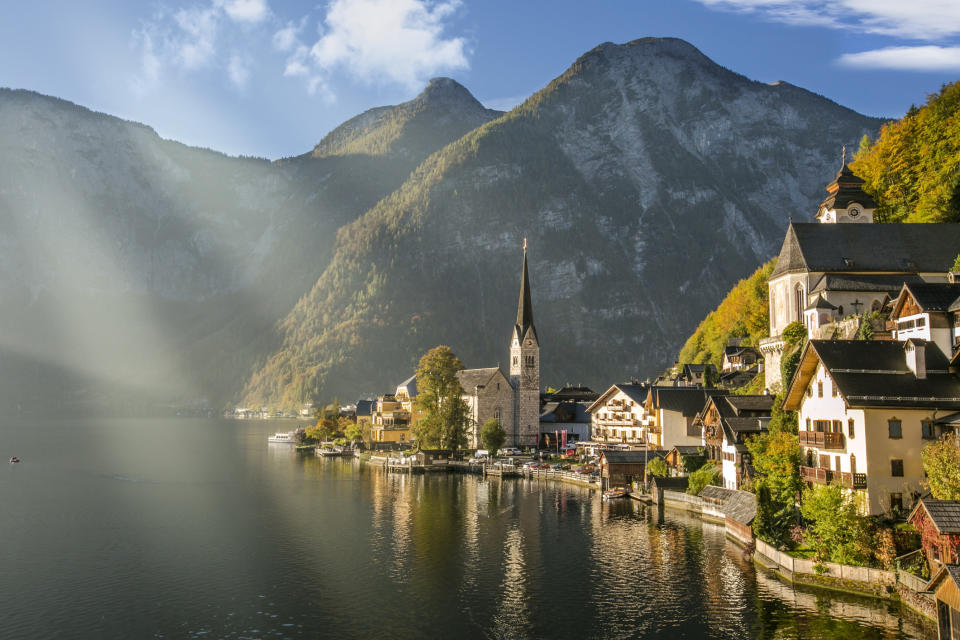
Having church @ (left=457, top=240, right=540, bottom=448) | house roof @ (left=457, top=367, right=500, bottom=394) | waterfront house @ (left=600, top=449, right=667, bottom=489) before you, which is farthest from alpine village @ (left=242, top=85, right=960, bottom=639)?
house roof @ (left=457, top=367, right=500, bottom=394)

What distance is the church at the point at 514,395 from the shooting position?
123438 mm

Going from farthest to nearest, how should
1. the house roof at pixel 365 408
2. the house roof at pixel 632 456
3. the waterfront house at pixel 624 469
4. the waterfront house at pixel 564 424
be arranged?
the house roof at pixel 365 408
the waterfront house at pixel 564 424
the house roof at pixel 632 456
the waterfront house at pixel 624 469

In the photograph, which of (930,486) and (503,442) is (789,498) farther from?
(503,442)

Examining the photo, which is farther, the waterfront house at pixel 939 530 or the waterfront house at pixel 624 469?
the waterfront house at pixel 624 469

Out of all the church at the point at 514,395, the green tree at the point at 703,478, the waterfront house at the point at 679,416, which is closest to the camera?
the green tree at the point at 703,478

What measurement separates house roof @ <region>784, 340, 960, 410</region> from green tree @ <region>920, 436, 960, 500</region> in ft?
10.1

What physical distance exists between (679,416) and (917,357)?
4526 centimetres

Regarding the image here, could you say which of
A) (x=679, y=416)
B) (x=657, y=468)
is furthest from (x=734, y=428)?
→ (x=679, y=416)

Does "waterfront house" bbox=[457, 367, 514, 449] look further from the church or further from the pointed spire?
the pointed spire

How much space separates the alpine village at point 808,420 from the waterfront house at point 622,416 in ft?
0.93

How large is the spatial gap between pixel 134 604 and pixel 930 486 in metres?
43.4

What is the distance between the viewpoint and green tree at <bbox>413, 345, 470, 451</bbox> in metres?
112

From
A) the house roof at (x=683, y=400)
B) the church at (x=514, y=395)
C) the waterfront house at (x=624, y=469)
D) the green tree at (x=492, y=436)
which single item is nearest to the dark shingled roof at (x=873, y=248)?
→ the house roof at (x=683, y=400)

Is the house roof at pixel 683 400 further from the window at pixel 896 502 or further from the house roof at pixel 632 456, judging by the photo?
the window at pixel 896 502
